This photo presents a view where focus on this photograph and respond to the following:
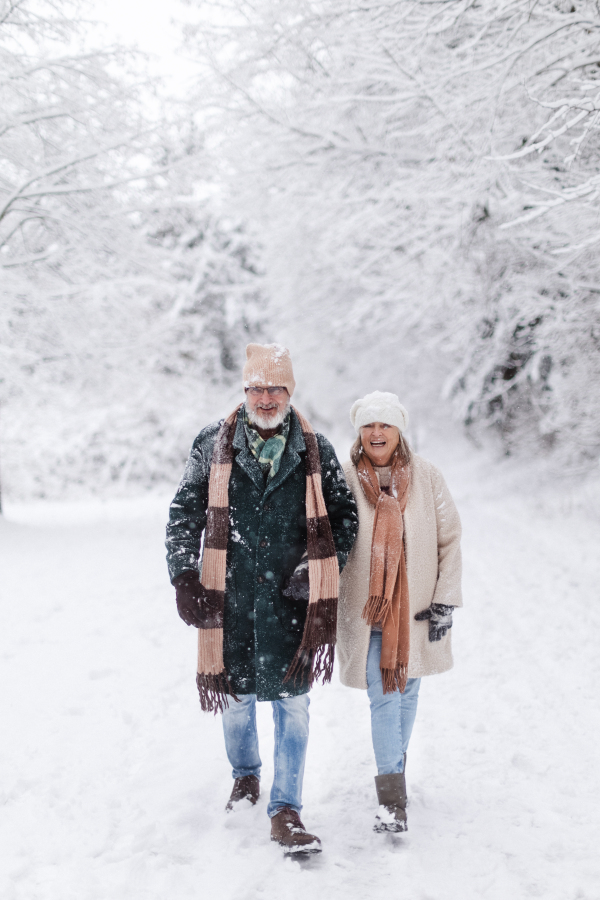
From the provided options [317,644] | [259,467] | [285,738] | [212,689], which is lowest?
[285,738]

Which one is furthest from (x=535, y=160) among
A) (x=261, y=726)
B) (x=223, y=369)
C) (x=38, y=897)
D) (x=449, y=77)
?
(x=223, y=369)

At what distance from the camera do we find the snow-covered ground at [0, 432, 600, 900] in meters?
2.57

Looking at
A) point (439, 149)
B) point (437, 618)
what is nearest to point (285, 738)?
point (437, 618)

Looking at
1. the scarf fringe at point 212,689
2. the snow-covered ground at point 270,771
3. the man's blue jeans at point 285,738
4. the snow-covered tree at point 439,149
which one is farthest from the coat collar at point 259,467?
the snow-covered tree at point 439,149

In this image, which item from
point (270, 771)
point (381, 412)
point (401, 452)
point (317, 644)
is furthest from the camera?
point (270, 771)

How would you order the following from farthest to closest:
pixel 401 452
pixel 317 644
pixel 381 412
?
1. pixel 401 452
2. pixel 381 412
3. pixel 317 644

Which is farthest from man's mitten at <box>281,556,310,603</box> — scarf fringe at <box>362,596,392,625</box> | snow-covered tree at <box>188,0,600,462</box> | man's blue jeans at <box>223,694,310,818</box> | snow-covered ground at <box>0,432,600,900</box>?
snow-covered tree at <box>188,0,600,462</box>

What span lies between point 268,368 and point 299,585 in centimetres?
93

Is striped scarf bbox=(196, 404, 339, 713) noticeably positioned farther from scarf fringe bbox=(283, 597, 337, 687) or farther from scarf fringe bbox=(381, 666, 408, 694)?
scarf fringe bbox=(381, 666, 408, 694)

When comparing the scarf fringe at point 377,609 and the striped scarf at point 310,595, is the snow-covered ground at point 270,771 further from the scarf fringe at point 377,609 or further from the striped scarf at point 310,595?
the scarf fringe at point 377,609

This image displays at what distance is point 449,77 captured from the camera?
19.9 ft

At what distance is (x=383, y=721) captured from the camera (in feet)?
9.73

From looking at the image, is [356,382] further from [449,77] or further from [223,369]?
[449,77]

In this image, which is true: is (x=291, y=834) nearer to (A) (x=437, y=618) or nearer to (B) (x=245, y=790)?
(B) (x=245, y=790)
